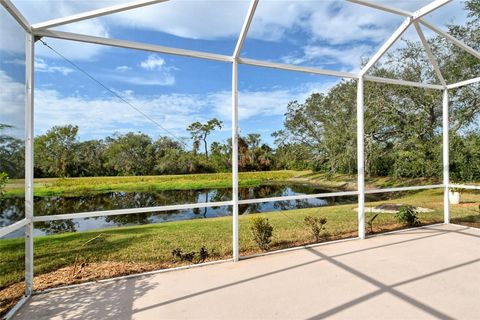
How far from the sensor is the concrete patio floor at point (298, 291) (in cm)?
221

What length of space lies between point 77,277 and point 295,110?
19.8 feet

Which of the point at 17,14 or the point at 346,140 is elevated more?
the point at 17,14

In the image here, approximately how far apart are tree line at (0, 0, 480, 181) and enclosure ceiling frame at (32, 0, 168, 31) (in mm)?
1426

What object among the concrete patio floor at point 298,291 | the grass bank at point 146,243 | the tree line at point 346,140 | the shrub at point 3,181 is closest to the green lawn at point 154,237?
the grass bank at point 146,243

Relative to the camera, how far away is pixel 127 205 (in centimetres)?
455

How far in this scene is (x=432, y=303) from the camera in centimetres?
229

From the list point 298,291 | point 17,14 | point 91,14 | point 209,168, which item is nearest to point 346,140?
point 209,168

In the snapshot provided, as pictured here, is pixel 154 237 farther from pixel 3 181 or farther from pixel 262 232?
pixel 3 181

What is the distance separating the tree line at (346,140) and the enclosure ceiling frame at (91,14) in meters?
1.43

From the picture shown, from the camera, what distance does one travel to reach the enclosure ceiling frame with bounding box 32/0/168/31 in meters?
2.53

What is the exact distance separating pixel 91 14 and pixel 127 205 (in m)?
2.93

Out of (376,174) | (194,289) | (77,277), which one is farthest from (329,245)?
(376,174)

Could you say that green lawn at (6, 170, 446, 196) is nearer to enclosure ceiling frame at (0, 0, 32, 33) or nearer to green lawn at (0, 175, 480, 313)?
green lawn at (0, 175, 480, 313)

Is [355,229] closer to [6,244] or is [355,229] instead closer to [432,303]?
[432,303]
